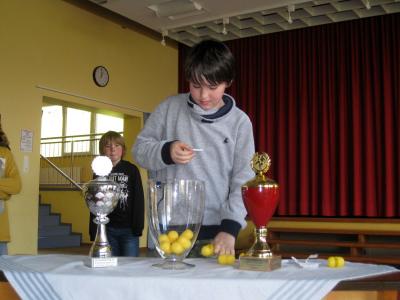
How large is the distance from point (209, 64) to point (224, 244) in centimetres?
51

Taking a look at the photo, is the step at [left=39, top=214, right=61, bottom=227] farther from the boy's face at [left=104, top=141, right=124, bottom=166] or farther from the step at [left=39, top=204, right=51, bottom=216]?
the boy's face at [left=104, top=141, right=124, bottom=166]

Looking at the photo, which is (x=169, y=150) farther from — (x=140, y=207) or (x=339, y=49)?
(x=339, y=49)

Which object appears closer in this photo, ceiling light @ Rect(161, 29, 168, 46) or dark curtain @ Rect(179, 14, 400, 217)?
dark curtain @ Rect(179, 14, 400, 217)

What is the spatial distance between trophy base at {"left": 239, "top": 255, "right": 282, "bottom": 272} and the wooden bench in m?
4.57

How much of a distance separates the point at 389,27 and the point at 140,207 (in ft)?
14.3

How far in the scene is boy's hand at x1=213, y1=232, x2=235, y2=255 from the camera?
136cm

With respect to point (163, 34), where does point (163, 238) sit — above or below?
below

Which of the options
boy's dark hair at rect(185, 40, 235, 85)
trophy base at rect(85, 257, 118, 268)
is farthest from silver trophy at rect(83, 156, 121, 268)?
boy's dark hair at rect(185, 40, 235, 85)

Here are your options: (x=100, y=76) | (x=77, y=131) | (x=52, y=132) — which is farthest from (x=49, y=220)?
(x=52, y=132)

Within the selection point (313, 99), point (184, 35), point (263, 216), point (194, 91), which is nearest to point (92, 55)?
point (184, 35)

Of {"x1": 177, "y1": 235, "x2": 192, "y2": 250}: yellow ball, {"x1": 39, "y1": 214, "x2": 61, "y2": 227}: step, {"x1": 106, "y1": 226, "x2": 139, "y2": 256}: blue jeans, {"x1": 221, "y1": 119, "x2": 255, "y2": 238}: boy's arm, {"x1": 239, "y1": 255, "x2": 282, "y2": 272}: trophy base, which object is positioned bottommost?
{"x1": 39, "y1": 214, "x2": 61, "y2": 227}: step

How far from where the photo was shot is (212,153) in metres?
1.62

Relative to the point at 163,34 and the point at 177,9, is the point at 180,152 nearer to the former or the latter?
the point at 177,9

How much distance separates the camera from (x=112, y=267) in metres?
1.23
